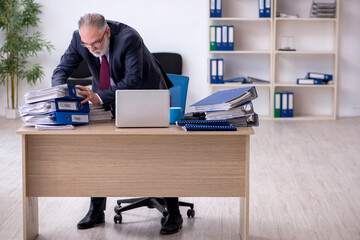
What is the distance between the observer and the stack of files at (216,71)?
718 cm

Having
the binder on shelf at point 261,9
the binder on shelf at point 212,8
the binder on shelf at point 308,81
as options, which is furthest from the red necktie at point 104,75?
the binder on shelf at point 308,81

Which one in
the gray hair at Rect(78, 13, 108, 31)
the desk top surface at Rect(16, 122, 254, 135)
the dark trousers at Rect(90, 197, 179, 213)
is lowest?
the dark trousers at Rect(90, 197, 179, 213)

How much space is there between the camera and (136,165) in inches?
108

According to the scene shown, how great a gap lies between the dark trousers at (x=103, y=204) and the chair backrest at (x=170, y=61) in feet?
13.8

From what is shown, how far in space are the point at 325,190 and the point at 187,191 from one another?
1.58 m

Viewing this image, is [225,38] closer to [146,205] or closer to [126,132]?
[146,205]

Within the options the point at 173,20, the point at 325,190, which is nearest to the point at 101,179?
the point at 325,190

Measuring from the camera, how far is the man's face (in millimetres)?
2887

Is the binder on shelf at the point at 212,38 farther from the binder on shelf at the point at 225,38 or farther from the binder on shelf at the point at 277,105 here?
the binder on shelf at the point at 277,105

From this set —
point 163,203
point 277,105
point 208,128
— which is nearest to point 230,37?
point 277,105

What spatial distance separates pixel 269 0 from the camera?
7059 mm

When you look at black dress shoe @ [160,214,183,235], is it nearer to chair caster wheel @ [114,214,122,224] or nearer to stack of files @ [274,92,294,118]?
chair caster wheel @ [114,214,122,224]

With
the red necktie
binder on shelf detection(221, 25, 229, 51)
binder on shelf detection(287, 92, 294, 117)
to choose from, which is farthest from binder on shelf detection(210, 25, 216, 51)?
A: the red necktie

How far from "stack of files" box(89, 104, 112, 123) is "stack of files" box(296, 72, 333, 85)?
4.75 meters
